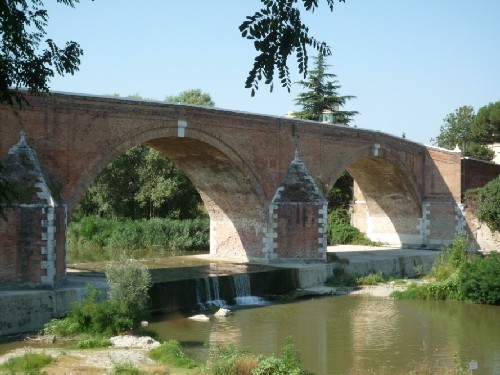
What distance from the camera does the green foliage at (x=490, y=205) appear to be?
96.9 feet

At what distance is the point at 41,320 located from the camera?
1462cm

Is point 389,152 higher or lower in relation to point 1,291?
higher

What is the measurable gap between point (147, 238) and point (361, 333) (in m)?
17.8

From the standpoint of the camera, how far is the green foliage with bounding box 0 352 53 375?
10.1m

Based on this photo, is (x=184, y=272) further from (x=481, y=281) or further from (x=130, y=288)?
(x=481, y=281)

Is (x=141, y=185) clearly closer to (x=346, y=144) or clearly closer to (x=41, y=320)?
(x=346, y=144)

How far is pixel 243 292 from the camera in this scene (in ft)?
63.7

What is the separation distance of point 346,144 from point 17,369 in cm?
1825

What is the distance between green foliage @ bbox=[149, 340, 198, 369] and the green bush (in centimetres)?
1004

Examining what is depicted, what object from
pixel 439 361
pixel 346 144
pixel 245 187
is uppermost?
pixel 346 144

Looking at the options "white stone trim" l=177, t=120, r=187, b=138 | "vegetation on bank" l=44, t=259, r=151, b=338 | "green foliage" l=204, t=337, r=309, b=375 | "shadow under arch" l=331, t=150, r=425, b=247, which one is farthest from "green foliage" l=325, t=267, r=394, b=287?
"green foliage" l=204, t=337, r=309, b=375

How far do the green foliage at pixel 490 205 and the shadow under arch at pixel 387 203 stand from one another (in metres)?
2.56

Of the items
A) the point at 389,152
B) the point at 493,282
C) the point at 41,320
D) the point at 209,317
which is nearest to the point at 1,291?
the point at 41,320

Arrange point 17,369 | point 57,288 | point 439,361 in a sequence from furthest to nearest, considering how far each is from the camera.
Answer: point 57,288
point 439,361
point 17,369
